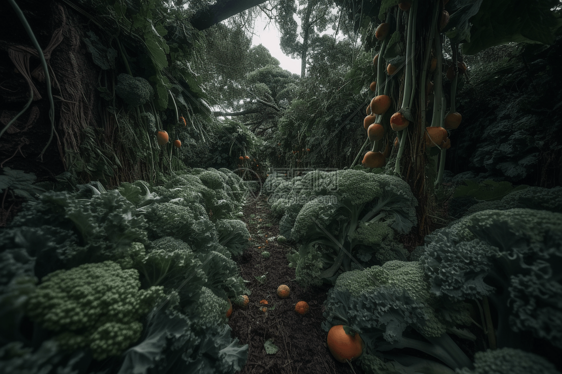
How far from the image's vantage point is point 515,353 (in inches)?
28.5

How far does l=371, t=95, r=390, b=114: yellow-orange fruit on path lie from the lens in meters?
1.87

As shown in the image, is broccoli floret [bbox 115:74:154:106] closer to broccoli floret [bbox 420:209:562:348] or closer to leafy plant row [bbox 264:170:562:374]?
leafy plant row [bbox 264:170:562:374]

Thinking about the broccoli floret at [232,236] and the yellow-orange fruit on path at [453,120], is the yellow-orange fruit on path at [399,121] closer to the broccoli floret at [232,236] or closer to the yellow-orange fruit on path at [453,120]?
the yellow-orange fruit on path at [453,120]

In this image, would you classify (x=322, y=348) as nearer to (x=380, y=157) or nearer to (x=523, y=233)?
(x=523, y=233)

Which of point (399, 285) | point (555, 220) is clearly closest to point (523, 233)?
point (555, 220)

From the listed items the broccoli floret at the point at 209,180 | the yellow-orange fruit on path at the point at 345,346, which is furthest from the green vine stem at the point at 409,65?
the broccoli floret at the point at 209,180

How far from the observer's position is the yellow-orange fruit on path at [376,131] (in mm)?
1901

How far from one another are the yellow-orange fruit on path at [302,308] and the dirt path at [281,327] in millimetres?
47

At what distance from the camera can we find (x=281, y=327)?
1568 millimetres

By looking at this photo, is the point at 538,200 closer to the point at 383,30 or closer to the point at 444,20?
the point at 444,20

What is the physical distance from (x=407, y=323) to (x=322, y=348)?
Answer: 69 centimetres

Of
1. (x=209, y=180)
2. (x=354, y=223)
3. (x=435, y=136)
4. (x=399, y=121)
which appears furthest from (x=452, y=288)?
(x=209, y=180)

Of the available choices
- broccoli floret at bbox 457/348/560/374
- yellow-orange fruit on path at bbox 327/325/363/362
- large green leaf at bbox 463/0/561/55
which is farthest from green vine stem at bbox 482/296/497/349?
large green leaf at bbox 463/0/561/55

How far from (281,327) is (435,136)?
7.00 feet
